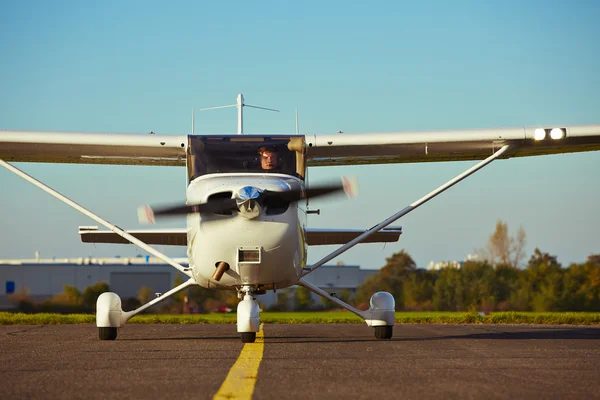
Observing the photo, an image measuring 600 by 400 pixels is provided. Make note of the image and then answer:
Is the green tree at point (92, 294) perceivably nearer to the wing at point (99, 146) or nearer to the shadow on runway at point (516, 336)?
the wing at point (99, 146)

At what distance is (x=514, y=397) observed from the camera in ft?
16.3

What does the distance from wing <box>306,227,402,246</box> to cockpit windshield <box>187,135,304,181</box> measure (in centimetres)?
236

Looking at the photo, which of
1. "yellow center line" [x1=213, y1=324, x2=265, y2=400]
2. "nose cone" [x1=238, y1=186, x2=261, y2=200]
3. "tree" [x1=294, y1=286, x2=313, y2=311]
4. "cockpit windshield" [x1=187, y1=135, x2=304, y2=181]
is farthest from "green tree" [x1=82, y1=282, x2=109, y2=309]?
"yellow center line" [x1=213, y1=324, x2=265, y2=400]

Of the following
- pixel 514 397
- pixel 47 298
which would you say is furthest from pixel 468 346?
pixel 47 298

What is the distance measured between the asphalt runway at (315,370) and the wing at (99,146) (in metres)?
3.36

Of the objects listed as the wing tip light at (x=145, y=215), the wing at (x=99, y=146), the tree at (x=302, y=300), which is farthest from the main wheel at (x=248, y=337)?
the tree at (x=302, y=300)

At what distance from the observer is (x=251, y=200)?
9422 mm

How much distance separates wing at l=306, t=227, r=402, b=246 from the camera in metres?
13.5

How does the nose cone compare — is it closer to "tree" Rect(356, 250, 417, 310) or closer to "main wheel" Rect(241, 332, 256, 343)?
"main wheel" Rect(241, 332, 256, 343)

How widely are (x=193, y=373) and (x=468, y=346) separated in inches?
167

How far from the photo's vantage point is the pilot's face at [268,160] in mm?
10859

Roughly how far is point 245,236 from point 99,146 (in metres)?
4.12

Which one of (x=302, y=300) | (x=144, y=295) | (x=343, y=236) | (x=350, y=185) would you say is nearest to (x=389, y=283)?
(x=302, y=300)

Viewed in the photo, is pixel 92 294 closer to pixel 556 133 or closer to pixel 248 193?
pixel 556 133
